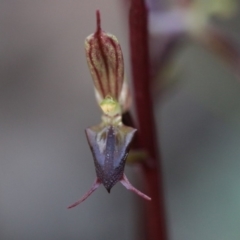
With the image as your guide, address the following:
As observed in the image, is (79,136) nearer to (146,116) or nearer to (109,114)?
(146,116)

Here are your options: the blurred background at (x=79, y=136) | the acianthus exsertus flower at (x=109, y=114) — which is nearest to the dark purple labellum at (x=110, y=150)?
the acianthus exsertus flower at (x=109, y=114)

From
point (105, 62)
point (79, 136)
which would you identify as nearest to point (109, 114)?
point (105, 62)

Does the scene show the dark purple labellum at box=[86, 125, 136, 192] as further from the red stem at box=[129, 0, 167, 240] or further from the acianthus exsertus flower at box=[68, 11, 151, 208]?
the red stem at box=[129, 0, 167, 240]

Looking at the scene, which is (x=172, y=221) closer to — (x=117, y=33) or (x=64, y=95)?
(x=64, y=95)

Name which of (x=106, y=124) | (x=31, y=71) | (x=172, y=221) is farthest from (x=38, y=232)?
(x=106, y=124)

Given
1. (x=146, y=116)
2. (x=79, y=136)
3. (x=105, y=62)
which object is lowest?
(x=79, y=136)
